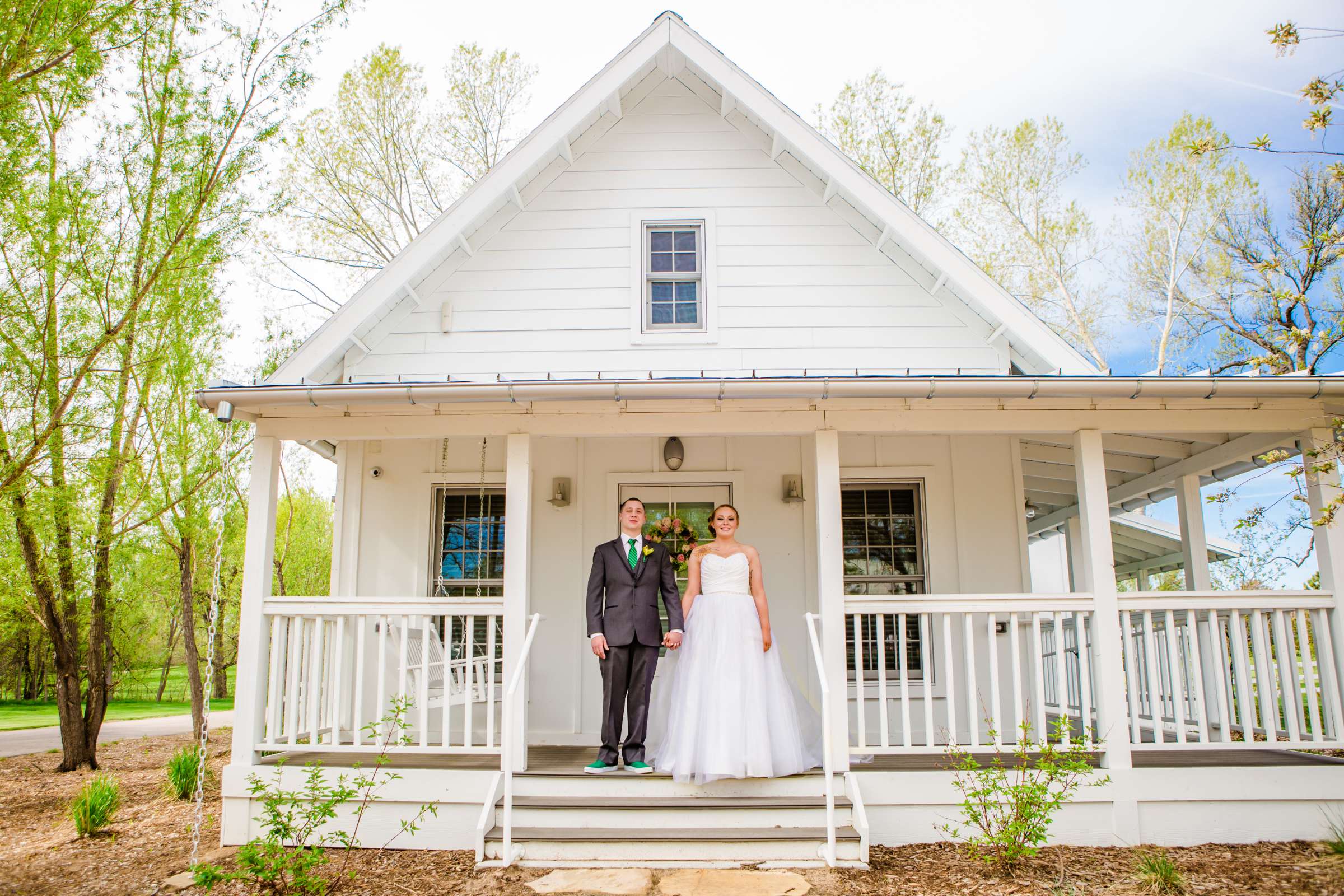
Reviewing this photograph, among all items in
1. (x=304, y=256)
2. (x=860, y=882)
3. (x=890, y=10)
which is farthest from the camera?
(x=890, y=10)

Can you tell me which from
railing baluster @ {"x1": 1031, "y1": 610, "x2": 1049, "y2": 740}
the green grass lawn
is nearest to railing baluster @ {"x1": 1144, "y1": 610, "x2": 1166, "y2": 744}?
railing baluster @ {"x1": 1031, "y1": 610, "x2": 1049, "y2": 740}

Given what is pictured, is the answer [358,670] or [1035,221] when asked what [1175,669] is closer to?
[358,670]

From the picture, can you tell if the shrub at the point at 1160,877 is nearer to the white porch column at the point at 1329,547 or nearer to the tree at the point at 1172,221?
the white porch column at the point at 1329,547

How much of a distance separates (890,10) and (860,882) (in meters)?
25.8

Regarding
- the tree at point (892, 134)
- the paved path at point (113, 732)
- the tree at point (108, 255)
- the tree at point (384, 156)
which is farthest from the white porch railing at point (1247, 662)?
the tree at point (384, 156)

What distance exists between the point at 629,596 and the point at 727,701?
0.88 metres

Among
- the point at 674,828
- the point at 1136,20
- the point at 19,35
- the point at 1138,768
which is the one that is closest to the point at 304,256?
the point at 19,35

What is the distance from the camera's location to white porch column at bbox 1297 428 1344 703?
5928mm

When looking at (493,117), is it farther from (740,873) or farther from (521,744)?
(740,873)

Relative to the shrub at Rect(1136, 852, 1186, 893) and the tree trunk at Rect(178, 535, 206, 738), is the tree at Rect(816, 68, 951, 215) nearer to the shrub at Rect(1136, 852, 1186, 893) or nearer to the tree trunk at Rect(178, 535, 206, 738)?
the tree trunk at Rect(178, 535, 206, 738)

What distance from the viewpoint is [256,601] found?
6094mm

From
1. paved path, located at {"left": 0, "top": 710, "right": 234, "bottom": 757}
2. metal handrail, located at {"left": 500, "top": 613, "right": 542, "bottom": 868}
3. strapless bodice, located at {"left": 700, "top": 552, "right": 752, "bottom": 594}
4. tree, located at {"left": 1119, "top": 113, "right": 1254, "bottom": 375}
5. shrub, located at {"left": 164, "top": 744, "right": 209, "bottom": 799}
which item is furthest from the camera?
tree, located at {"left": 1119, "top": 113, "right": 1254, "bottom": 375}

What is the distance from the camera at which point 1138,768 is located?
5789mm

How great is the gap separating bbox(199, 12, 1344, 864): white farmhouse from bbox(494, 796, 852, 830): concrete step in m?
0.30
